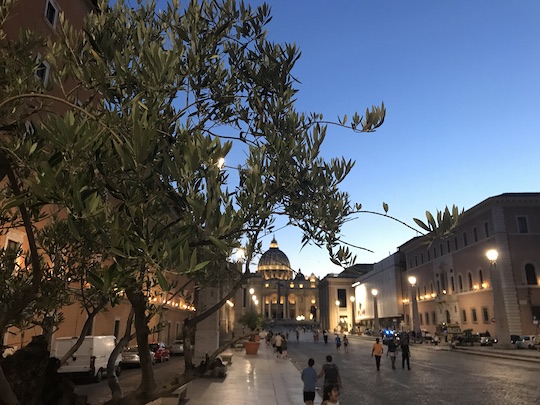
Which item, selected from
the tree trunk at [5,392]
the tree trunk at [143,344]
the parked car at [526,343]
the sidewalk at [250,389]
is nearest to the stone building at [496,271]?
the parked car at [526,343]

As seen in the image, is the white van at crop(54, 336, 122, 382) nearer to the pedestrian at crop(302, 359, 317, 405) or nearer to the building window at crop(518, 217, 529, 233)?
the pedestrian at crop(302, 359, 317, 405)

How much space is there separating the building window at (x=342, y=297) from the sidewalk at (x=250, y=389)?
12380 centimetres

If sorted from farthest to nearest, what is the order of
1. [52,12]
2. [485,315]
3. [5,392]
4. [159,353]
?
[485,315] < [159,353] < [52,12] < [5,392]

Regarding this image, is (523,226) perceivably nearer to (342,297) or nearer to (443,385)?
(443,385)

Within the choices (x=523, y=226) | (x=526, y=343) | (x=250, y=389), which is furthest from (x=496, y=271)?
(x=250, y=389)

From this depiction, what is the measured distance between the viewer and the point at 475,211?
51.6 metres

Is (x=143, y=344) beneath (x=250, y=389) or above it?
above

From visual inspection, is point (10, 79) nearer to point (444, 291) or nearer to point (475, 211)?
point (475, 211)

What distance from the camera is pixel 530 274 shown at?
1786 inches

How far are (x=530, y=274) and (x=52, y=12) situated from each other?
159 feet

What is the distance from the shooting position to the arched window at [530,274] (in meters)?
44.9

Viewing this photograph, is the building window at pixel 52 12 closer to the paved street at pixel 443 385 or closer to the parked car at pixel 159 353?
the paved street at pixel 443 385

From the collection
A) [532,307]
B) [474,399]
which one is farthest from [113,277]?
[532,307]

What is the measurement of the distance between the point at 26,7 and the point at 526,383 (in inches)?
1008
